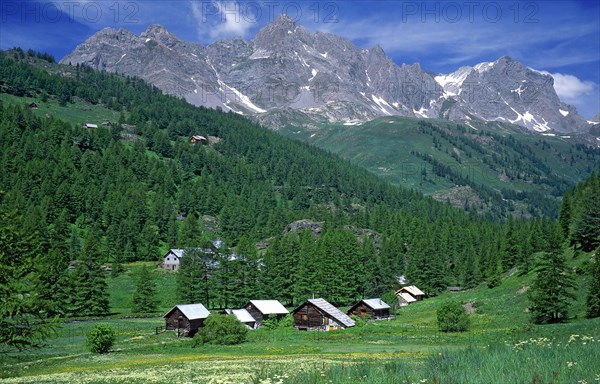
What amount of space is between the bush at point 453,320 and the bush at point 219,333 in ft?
91.8

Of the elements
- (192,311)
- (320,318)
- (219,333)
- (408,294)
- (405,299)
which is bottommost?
(219,333)

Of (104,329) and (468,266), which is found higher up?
(468,266)

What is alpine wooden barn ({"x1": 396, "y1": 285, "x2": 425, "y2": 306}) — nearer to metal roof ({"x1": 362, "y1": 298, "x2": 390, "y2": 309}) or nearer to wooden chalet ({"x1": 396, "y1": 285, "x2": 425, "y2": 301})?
wooden chalet ({"x1": 396, "y1": 285, "x2": 425, "y2": 301})

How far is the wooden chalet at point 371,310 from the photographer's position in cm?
9437

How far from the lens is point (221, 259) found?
10788 cm

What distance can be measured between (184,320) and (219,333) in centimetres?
1666

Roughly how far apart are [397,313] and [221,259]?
4039 centimetres

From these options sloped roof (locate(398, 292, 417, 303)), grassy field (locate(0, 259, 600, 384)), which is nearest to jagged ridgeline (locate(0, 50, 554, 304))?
sloped roof (locate(398, 292, 417, 303))

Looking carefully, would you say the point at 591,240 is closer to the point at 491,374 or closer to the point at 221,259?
the point at 221,259

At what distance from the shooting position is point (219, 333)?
61.0 m

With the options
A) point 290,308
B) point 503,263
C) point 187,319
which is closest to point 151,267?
point 290,308

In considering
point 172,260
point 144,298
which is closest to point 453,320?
point 144,298

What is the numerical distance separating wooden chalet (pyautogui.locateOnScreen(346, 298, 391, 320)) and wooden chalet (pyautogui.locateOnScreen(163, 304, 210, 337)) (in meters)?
32.4

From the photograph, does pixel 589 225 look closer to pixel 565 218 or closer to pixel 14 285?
pixel 565 218
